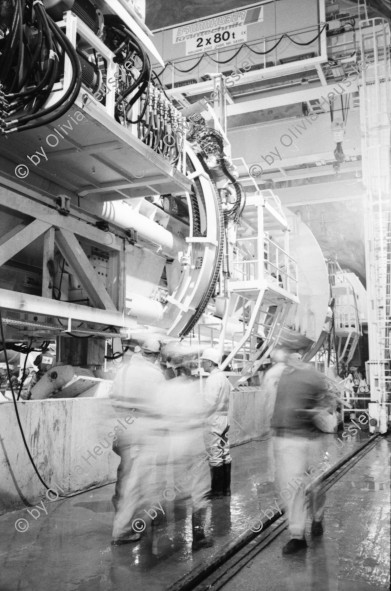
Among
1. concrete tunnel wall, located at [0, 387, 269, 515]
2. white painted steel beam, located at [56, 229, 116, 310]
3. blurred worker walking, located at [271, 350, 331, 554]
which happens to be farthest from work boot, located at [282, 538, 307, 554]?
white painted steel beam, located at [56, 229, 116, 310]

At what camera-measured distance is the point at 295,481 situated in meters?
3.68

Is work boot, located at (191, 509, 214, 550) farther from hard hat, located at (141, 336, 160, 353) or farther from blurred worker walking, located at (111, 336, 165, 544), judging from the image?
hard hat, located at (141, 336, 160, 353)

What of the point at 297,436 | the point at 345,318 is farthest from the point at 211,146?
the point at 345,318

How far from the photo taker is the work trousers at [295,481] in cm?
358

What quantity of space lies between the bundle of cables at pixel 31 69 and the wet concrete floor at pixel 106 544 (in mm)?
2836

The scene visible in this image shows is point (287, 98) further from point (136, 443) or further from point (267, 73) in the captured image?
point (136, 443)

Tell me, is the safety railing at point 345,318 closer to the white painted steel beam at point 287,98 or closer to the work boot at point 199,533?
the white painted steel beam at point 287,98

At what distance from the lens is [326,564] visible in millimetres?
3254

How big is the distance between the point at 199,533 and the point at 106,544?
64 cm

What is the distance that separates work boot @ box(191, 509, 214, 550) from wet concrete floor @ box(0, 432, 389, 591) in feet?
0.22

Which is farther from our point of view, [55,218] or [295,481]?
[55,218]

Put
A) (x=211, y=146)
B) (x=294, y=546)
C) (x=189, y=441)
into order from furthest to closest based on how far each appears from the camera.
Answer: (x=211, y=146), (x=189, y=441), (x=294, y=546)

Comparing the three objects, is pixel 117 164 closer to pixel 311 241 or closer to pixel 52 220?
pixel 52 220

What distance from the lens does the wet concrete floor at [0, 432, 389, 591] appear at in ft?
9.78
